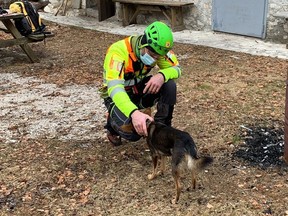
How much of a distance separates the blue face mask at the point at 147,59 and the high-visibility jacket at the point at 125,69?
9 centimetres

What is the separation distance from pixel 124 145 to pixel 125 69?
0.87 m

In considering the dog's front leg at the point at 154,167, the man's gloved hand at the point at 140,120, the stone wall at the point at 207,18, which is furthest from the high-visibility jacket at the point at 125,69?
the stone wall at the point at 207,18

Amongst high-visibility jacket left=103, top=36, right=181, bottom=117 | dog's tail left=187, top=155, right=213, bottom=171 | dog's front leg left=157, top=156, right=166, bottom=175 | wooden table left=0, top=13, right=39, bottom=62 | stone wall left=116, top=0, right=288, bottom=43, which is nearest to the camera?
dog's tail left=187, top=155, right=213, bottom=171

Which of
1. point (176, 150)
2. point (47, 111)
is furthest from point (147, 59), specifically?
point (47, 111)

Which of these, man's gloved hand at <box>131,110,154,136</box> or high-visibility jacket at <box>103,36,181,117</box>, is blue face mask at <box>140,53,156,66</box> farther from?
man's gloved hand at <box>131,110,154,136</box>

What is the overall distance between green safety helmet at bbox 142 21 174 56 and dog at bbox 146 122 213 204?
0.56 meters

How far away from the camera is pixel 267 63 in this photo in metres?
7.51

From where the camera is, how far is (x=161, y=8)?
10383 mm

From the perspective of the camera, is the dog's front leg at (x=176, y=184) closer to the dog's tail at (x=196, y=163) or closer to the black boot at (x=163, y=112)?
the dog's tail at (x=196, y=163)

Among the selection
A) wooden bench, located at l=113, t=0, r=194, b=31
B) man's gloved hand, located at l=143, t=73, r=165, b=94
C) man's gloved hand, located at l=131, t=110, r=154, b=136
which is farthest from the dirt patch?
wooden bench, located at l=113, t=0, r=194, b=31

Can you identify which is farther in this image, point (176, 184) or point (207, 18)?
point (207, 18)

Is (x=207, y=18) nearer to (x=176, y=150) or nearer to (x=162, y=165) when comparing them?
(x=162, y=165)

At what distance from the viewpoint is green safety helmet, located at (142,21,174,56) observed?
347 centimetres

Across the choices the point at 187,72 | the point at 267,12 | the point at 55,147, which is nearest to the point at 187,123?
the point at 55,147
